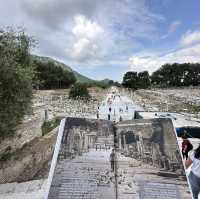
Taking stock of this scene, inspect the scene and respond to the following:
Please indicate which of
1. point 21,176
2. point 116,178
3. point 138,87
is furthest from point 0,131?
point 138,87

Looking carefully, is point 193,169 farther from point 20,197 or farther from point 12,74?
point 12,74

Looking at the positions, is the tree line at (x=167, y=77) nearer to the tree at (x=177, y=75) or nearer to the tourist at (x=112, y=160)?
the tree at (x=177, y=75)

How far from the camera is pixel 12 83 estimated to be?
7.96 metres

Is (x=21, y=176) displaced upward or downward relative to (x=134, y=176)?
downward

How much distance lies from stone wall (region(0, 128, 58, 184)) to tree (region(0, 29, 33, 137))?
Result: 125cm

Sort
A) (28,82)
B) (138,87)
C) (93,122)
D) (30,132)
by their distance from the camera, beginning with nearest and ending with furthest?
(93,122) < (28,82) < (30,132) < (138,87)

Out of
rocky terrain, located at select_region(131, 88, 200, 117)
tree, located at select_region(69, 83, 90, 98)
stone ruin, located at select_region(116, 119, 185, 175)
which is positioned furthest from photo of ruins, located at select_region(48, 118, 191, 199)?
tree, located at select_region(69, 83, 90, 98)

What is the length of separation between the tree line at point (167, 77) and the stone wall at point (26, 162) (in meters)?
62.6

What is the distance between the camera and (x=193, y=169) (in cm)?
370

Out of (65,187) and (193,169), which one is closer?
(65,187)

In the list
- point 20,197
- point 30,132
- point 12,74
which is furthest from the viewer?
point 30,132

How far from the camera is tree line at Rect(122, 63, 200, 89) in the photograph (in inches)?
2790

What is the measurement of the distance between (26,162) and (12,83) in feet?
9.73

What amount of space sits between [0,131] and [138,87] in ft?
213
